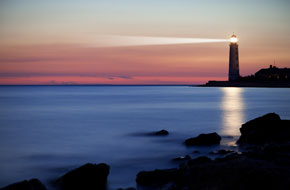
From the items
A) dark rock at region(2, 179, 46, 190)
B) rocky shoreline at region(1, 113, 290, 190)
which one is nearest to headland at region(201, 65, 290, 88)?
rocky shoreline at region(1, 113, 290, 190)

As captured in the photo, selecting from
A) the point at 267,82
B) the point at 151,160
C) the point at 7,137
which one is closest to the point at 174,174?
the point at 151,160

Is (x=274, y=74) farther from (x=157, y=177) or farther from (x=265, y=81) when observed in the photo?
(x=157, y=177)

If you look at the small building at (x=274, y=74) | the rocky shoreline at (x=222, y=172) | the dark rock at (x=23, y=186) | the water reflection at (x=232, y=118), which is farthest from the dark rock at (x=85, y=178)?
the small building at (x=274, y=74)

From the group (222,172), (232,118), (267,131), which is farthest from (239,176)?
(232,118)

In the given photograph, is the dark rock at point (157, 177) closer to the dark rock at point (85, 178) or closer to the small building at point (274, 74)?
the dark rock at point (85, 178)

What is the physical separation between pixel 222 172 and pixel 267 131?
7.25m

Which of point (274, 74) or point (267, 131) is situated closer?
point (267, 131)

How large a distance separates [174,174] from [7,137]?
Answer: 11945 millimetres

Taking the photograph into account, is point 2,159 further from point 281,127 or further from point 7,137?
point 281,127

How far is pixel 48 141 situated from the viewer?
48.6 feet

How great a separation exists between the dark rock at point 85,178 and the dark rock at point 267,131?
21.5ft

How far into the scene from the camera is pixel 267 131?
37.1 feet

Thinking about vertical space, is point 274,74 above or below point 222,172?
above

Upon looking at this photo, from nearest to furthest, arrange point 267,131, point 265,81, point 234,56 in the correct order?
point 267,131
point 234,56
point 265,81
